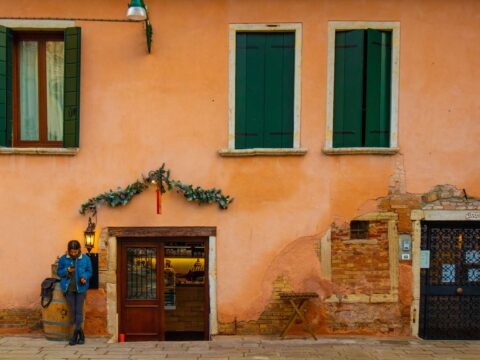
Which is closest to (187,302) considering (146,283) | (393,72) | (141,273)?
(146,283)

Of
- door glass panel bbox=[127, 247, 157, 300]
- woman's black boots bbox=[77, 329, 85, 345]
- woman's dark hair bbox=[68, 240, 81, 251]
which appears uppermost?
woman's dark hair bbox=[68, 240, 81, 251]

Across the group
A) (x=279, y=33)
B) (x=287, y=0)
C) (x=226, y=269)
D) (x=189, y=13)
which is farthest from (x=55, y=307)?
(x=287, y=0)

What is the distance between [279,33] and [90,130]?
→ 3430mm

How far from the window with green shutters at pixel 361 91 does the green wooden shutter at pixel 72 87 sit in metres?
4.10

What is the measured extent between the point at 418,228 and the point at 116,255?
4895 millimetres

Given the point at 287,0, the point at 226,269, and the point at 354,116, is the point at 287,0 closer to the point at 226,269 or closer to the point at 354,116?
the point at 354,116

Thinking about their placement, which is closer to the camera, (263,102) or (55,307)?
(55,307)

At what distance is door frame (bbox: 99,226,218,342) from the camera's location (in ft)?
22.6

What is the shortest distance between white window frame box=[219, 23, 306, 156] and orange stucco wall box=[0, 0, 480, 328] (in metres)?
0.09

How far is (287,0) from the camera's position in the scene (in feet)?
22.4

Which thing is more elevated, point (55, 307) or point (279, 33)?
point (279, 33)

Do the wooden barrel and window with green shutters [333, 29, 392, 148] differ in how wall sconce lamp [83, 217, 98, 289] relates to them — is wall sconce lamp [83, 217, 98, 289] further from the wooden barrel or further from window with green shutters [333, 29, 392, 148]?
window with green shutters [333, 29, 392, 148]

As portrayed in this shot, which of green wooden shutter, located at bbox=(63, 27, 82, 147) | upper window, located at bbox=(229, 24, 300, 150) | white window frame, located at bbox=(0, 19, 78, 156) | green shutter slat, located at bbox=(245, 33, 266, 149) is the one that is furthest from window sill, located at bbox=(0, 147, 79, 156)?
green shutter slat, located at bbox=(245, 33, 266, 149)

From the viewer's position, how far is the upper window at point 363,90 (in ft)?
22.5
